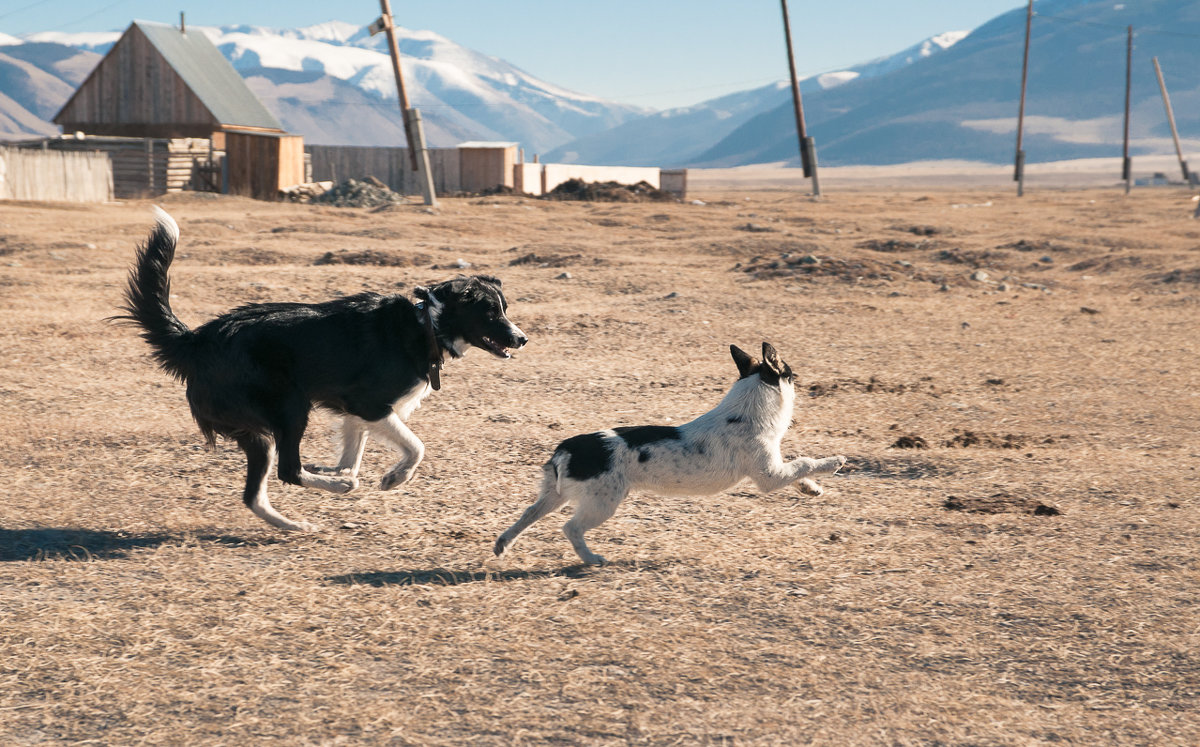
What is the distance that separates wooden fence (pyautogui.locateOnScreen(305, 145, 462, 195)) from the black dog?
3733 centimetres

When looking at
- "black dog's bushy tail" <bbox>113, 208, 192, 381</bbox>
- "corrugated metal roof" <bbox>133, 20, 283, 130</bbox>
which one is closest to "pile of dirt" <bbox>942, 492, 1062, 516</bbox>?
"black dog's bushy tail" <bbox>113, 208, 192, 381</bbox>

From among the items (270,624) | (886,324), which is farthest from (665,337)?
(270,624)

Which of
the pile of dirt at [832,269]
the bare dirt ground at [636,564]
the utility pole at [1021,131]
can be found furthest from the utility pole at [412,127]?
the utility pole at [1021,131]

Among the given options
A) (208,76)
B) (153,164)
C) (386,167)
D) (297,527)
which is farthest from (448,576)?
(208,76)

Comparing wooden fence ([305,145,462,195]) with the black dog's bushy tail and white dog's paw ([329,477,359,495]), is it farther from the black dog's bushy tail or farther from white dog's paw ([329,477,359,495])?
white dog's paw ([329,477,359,495])

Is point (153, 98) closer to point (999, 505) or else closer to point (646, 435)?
point (646, 435)

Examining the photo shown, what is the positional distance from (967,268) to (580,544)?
15348 mm

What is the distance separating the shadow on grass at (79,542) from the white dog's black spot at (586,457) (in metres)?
1.90

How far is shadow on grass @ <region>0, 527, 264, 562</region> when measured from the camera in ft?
17.5

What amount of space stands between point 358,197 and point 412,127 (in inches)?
119

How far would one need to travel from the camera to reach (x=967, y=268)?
61.7 feet

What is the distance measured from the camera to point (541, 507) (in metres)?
5.32

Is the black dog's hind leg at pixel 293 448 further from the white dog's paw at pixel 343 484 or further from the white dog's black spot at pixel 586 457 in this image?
the white dog's black spot at pixel 586 457

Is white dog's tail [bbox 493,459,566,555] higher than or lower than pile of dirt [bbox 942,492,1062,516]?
higher
